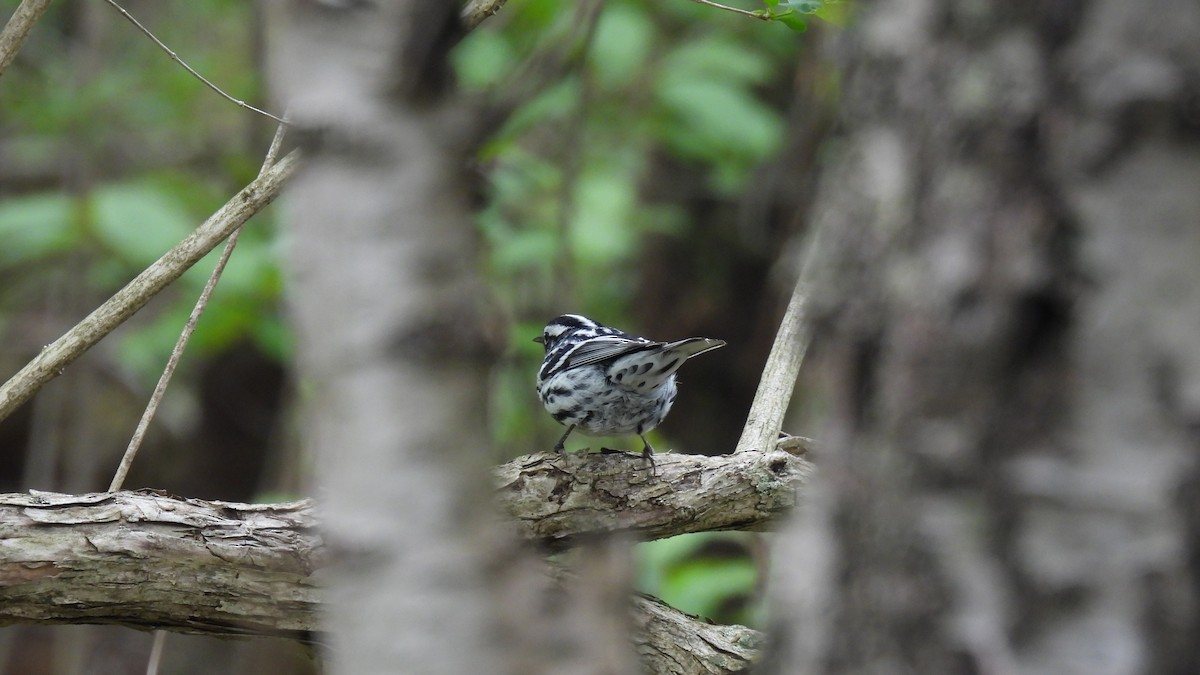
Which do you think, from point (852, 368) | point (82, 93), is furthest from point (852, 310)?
point (82, 93)

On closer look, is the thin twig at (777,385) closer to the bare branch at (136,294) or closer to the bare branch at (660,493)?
the bare branch at (660,493)

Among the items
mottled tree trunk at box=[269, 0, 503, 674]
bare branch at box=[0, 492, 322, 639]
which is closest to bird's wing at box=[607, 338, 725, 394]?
bare branch at box=[0, 492, 322, 639]

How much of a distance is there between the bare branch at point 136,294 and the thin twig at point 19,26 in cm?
73

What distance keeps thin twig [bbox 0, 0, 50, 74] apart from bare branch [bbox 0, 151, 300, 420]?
73 centimetres

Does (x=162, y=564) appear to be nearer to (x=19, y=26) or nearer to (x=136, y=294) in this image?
(x=136, y=294)

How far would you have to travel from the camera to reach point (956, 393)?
1.15m

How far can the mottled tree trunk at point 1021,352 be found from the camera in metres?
1.07

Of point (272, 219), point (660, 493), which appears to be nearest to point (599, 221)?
point (272, 219)

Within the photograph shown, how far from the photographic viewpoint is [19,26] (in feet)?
10.2

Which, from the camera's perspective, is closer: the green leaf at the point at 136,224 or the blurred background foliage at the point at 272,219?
the green leaf at the point at 136,224

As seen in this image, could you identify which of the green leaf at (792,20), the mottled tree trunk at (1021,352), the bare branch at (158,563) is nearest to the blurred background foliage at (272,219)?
the bare branch at (158,563)

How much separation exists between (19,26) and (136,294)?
828 millimetres

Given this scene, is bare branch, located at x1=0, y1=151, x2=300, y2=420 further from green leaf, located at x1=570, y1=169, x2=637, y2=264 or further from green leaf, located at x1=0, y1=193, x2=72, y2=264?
green leaf, located at x1=570, y1=169, x2=637, y2=264

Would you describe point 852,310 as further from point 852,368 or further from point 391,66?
point 391,66
